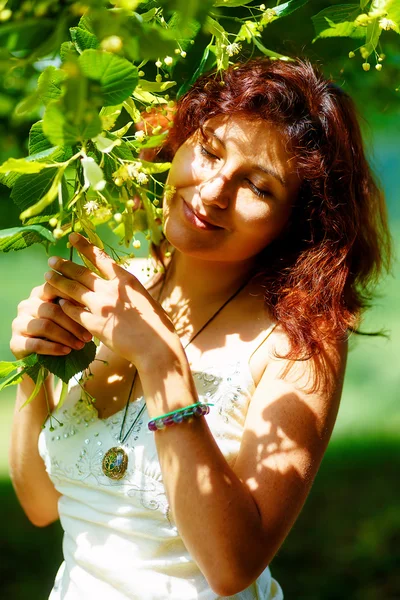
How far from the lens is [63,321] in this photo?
1237 mm

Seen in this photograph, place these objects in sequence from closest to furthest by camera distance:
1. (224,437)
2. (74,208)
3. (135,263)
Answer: (74,208)
(224,437)
(135,263)

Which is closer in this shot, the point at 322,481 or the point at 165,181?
the point at 165,181

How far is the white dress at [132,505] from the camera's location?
1.39 meters

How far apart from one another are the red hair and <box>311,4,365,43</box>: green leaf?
19cm

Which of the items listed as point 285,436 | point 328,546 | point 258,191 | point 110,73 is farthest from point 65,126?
point 328,546

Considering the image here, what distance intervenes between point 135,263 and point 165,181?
0.40 metres

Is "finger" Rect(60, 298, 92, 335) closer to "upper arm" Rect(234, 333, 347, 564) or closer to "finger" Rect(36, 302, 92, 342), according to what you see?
"finger" Rect(36, 302, 92, 342)

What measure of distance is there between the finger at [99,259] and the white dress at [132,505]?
337mm

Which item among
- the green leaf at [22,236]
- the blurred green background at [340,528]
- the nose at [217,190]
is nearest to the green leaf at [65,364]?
the green leaf at [22,236]

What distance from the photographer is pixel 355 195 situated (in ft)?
5.23

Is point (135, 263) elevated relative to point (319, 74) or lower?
lower

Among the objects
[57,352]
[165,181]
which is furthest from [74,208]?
[165,181]

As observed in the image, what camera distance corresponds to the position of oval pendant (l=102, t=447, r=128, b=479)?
140 centimetres

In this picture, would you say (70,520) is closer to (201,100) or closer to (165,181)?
(165,181)
